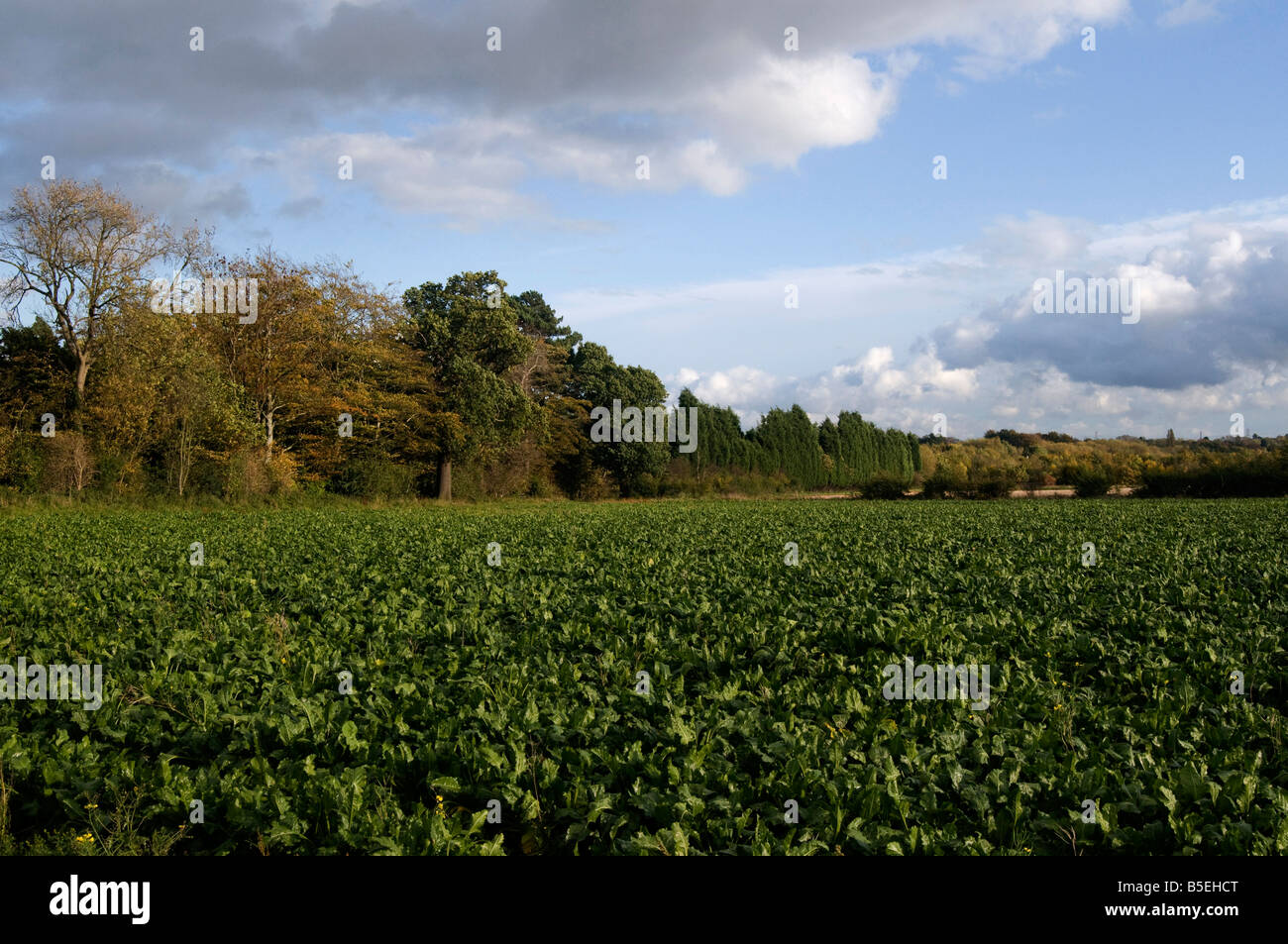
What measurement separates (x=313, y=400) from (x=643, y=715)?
3143 cm

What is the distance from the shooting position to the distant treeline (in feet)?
92.9

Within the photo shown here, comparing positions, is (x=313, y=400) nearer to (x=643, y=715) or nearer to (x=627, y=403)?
(x=627, y=403)

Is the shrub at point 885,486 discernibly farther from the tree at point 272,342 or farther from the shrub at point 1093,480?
the tree at point 272,342

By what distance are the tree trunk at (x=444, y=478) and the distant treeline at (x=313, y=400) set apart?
0.09m

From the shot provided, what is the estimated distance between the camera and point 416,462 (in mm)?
37625

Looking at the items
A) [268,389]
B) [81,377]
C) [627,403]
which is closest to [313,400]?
[268,389]

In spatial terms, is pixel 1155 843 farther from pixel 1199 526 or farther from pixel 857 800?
pixel 1199 526

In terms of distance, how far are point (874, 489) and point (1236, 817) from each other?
47.7m

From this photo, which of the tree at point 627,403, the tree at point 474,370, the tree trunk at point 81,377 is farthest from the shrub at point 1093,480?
the tree trunk at point 81,377

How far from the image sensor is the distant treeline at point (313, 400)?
28.3m

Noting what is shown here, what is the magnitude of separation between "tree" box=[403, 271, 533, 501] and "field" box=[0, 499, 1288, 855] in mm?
24462
